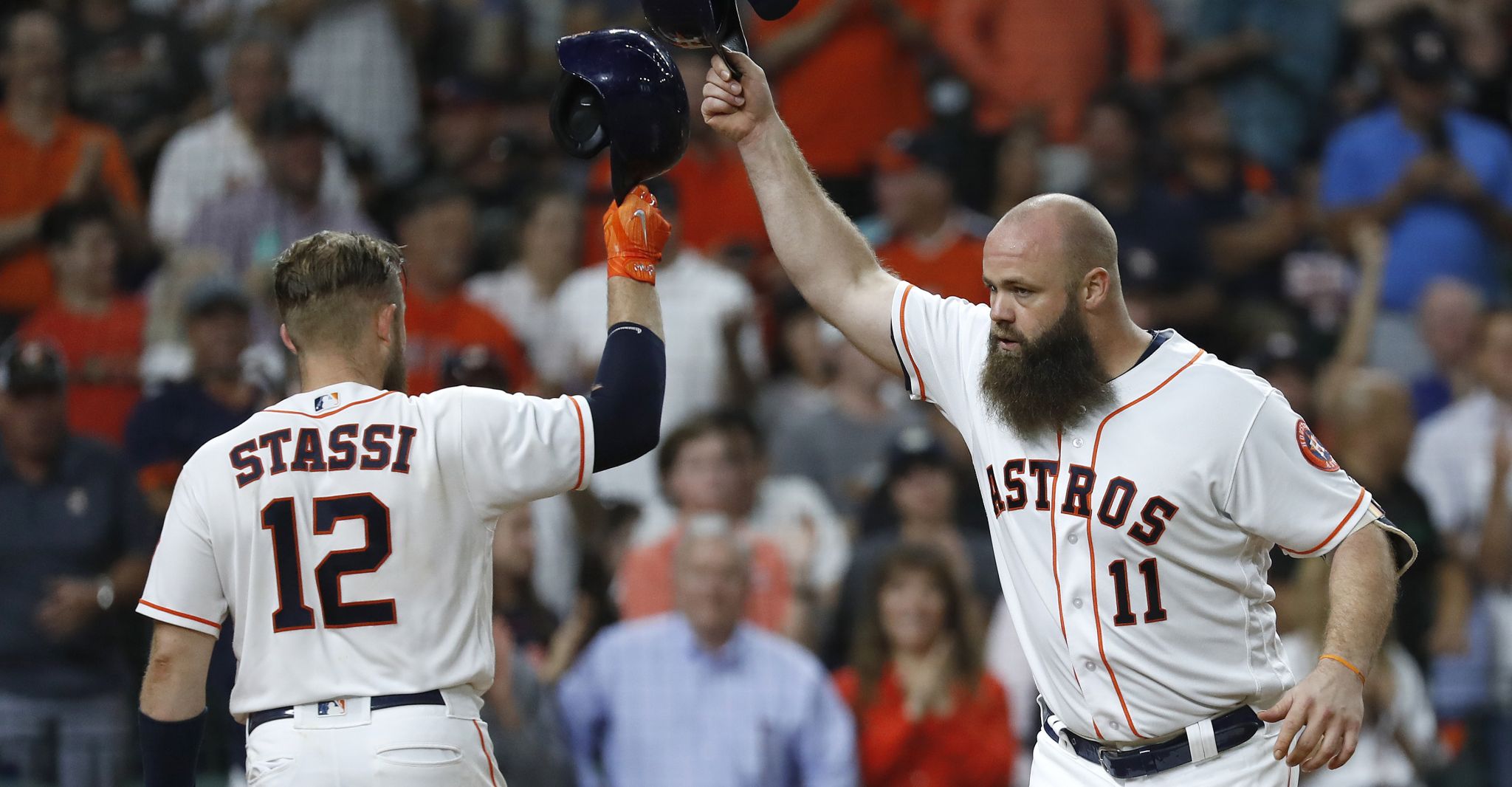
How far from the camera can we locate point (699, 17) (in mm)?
3896

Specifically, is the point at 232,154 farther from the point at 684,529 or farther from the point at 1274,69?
the point at 1274,69

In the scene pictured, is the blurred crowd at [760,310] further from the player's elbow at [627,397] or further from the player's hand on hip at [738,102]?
the player's hand on hip at [738,102]

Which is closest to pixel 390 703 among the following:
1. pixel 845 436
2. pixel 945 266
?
pixel 845 436

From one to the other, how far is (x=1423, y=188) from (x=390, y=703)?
23.0 feet

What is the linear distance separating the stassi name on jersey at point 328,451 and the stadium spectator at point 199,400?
3346 millimetres

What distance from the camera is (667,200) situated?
7.77 meters

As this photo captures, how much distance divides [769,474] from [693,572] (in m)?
1.18

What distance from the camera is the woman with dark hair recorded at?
6422 mm

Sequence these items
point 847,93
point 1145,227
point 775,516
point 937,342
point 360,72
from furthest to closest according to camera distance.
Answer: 1. point 847,93
2. point 360,72
3. point 1145,227
4. point 775,516
5. point 937,342

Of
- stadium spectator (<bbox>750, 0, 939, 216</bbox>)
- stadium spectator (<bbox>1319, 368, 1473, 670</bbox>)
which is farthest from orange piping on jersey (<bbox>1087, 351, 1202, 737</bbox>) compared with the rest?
stadium spectator (<bbox>750, 0, 939, 216</bbox>)

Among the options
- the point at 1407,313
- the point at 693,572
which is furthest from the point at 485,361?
the point at 1407,313

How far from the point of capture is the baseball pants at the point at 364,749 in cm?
325

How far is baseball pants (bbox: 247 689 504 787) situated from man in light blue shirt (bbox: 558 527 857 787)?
3.18m

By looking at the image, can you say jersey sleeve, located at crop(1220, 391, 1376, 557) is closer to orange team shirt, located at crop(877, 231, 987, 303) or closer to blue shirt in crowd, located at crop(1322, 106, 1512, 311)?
orange team shirt, located at crop(877, 231, 987, 303)
